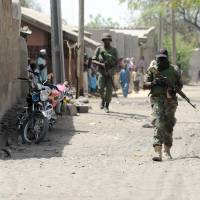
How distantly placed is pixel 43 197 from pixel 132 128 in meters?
6.63

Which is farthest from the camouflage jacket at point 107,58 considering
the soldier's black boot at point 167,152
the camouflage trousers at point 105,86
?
the soldier's black boot at point 167,152

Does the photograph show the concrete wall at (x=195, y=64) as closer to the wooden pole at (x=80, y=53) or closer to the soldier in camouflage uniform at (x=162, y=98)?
the wooden pole at (x=80, y=53)

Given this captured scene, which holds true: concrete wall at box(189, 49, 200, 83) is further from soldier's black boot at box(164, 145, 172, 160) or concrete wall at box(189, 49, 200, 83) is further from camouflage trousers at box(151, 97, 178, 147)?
camouflage trousers at box(151, 97, 178, 147)

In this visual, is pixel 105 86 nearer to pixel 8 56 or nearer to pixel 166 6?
pixel 8 56

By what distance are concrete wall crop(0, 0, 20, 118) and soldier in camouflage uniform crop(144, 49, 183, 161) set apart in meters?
3.20

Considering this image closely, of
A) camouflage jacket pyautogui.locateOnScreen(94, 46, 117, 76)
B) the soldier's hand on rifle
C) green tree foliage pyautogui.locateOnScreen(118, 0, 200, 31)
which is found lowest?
the soldier's hand on rifle

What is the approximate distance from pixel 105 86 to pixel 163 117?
254 inches

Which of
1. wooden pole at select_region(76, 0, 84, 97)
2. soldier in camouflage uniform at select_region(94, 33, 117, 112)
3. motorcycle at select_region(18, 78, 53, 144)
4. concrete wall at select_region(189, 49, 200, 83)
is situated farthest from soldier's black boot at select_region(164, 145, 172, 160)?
concrete wall at select_region(189, 49, 200, 83)

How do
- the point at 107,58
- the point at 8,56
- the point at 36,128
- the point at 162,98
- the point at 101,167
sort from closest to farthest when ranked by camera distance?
1. the point at 101,167
2. the point at 162,98
3. the point at 36,128
4. the point at 8,56
5. the point at 107,58

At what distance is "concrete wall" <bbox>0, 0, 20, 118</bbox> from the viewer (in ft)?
39.7

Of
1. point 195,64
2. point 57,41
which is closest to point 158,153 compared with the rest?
point 57,41

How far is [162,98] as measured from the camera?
942cm

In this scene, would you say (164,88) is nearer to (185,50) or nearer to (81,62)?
(81,62)

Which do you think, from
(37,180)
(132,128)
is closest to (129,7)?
(132,128)
